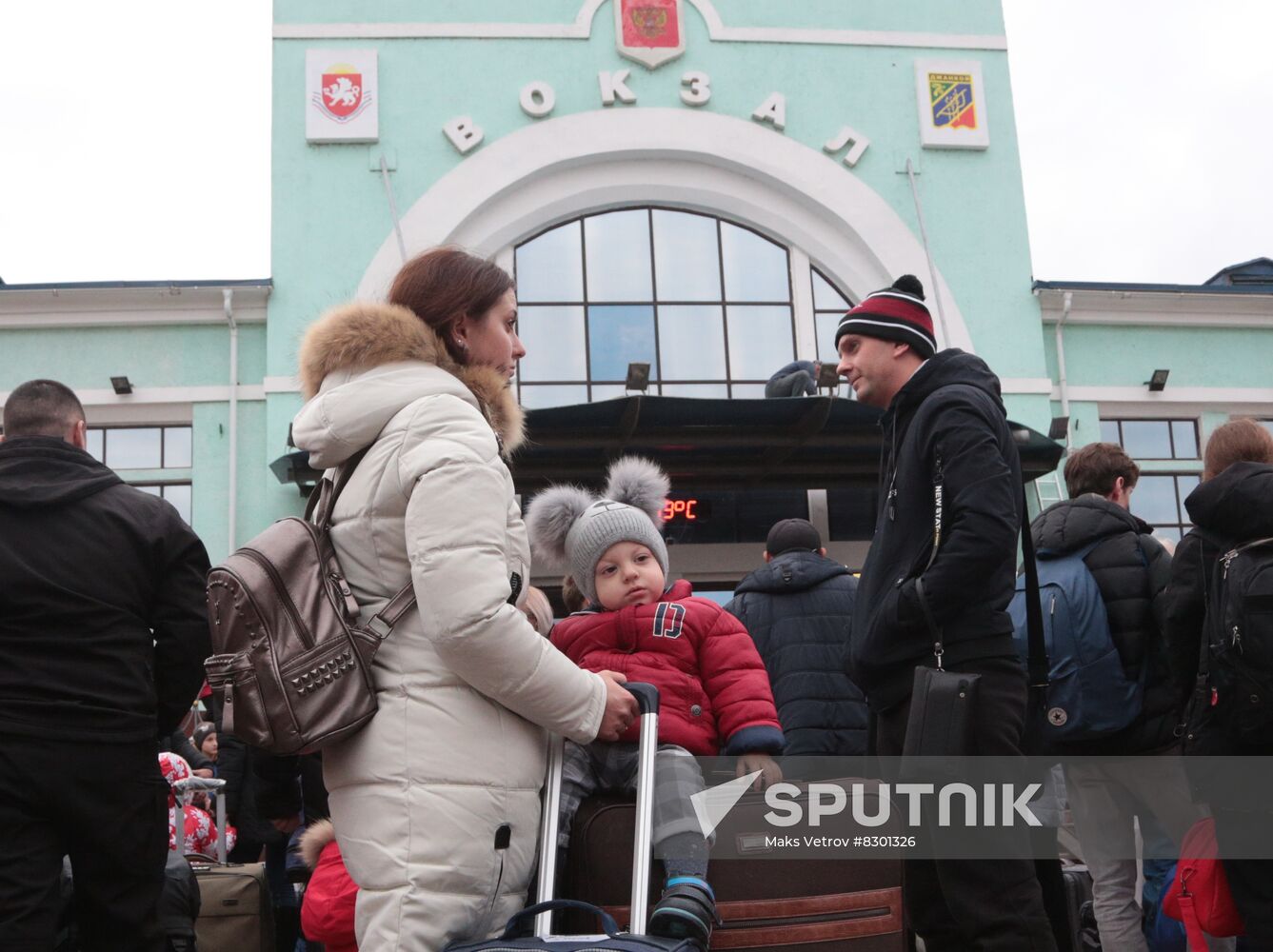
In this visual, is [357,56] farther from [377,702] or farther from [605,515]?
[377,702]

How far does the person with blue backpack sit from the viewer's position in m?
4.72

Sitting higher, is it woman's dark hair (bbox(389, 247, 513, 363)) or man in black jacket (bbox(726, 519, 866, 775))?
woman's dark hair (bbox(389, 247, 513, 363))

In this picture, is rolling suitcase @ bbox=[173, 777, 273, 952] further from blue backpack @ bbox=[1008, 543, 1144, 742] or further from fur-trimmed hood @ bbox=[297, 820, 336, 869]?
blue backpack @ bbox=[1008, 543, 1144, 742]

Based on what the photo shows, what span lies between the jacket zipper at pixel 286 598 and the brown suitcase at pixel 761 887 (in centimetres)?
83

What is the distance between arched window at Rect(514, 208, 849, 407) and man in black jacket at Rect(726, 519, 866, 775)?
860 cm

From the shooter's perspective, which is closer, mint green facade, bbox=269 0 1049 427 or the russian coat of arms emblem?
mint green facade, bbox=269 0 1049 427

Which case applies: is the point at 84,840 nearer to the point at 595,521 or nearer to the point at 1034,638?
the point at 595,521

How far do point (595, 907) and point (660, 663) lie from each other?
41.2 inches

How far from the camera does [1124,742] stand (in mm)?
4770

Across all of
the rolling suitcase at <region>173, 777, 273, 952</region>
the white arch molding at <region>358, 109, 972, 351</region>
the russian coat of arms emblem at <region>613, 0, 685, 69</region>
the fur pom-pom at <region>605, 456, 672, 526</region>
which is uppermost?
the russian coat of arms emblem at <region>613, 0, 685, 69</region>

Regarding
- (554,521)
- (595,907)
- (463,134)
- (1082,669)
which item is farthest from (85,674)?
(463,134)

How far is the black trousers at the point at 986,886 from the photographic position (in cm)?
317

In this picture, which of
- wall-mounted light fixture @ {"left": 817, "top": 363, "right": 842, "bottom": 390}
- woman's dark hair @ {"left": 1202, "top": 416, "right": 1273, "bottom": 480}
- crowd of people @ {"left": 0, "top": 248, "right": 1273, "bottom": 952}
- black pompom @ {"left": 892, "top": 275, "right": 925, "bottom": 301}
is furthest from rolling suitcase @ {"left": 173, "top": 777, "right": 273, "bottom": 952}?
wall-mounted light fixture @ {"left": 817, "top": 363, "right": 842, "bottom": 390}

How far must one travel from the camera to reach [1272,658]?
12.8 ft
